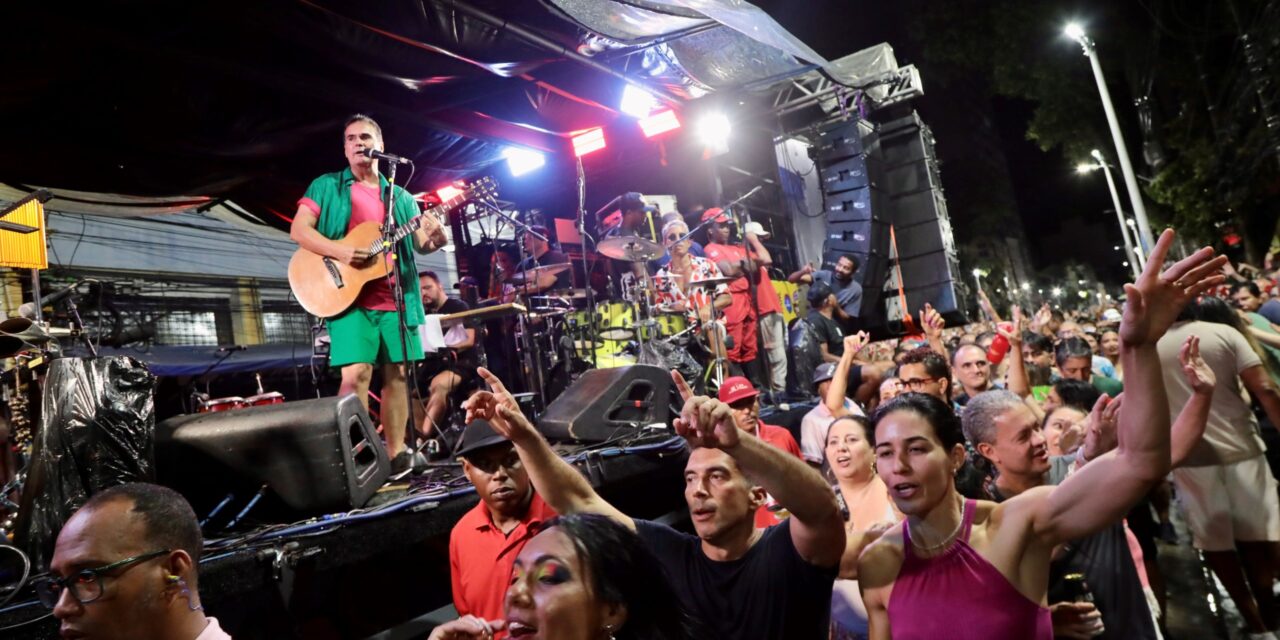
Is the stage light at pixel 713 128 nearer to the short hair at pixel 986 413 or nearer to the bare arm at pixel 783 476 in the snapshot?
the short hair at pixel 986 413

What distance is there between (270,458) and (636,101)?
21.6ft

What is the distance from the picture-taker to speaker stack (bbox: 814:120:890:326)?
37.0ft

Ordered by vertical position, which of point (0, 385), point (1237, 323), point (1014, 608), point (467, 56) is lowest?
point (1014, 608)

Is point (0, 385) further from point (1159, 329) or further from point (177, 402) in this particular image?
point (1159, 329)

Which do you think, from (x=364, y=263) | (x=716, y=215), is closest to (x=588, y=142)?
(x=716, y=215)

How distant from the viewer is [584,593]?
1.87 metres

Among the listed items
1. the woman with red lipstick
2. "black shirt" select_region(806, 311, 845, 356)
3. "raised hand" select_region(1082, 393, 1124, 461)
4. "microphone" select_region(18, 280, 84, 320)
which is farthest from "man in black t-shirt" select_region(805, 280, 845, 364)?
"microphone" select_region(18, 280, 84, 320)

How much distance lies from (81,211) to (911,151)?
1130cm

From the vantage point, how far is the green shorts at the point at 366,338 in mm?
4406

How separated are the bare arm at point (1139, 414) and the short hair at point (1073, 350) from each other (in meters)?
A: 4.37

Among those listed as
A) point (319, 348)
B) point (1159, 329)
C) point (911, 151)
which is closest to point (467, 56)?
point (319, 348)

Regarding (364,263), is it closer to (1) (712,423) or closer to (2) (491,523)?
(2) (491,523)

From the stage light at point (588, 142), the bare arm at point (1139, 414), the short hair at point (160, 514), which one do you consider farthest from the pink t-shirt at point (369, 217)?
the stage light at point (588, 142)

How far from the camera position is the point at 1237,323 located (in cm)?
456
